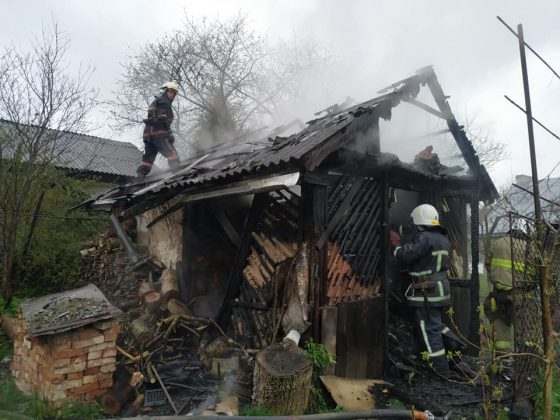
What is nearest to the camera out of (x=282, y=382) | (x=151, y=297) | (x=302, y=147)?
(x=282, y=382)

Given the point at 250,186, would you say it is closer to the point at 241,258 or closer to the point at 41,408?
the point at 241,258

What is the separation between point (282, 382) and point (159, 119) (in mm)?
6421

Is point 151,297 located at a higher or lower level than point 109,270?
lower

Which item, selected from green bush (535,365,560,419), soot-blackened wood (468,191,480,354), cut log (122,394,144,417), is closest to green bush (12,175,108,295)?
cut log (122,394,144,417)

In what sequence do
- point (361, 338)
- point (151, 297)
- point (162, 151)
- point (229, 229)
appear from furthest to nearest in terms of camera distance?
point (162, 151), point (151, 297), point (229, 229), point (361, 338)

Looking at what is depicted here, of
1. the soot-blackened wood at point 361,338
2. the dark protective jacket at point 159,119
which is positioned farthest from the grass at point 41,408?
the dark protective jacket at point 159,119

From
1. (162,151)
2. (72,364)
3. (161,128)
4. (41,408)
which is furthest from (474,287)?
(161,128)

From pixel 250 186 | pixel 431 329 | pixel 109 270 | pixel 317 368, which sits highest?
pixel 250 186

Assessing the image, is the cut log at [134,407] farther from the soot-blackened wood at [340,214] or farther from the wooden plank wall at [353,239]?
the soot-blackened wood at [340,214]

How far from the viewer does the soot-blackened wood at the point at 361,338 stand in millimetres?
4930

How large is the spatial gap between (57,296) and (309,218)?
3595 mm

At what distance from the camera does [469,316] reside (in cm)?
688

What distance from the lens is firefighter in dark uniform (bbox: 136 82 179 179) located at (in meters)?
8.34

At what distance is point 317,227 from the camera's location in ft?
15.5
